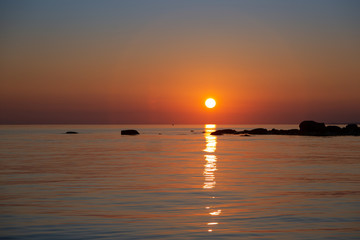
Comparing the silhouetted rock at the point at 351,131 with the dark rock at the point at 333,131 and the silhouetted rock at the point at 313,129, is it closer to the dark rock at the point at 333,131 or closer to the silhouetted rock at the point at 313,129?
the dark rock at the point at 333,131

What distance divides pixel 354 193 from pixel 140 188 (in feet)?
36.7

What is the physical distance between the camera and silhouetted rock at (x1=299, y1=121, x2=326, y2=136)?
115387mm

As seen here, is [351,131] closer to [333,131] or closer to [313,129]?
[333,131]

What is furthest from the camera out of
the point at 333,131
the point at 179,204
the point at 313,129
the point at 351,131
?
the point at 351,131

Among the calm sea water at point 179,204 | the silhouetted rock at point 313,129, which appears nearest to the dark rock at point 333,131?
the silhouetted rock at point 313,129

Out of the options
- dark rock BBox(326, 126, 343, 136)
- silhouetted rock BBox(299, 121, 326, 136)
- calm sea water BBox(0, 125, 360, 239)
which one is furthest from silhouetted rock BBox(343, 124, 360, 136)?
calm sea water BBox(0, 125, 360, 239)

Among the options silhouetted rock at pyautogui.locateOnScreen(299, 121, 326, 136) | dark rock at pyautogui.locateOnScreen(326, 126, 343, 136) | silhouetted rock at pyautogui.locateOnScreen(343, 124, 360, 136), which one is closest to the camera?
dark rock at pyautogui.locateOnScreen(326, 126, 343, 136)

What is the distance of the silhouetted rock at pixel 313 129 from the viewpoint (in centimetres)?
11539

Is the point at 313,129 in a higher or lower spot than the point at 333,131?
higher

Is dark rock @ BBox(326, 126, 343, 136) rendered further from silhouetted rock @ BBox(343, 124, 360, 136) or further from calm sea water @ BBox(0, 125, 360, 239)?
calm sea water @ BBox(0, 125, 360, 239)

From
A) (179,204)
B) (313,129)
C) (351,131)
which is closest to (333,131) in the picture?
(313,129)

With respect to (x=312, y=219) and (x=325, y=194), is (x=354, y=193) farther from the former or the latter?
(x=312, y=219)

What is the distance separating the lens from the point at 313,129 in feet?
388

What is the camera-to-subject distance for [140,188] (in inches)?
915
